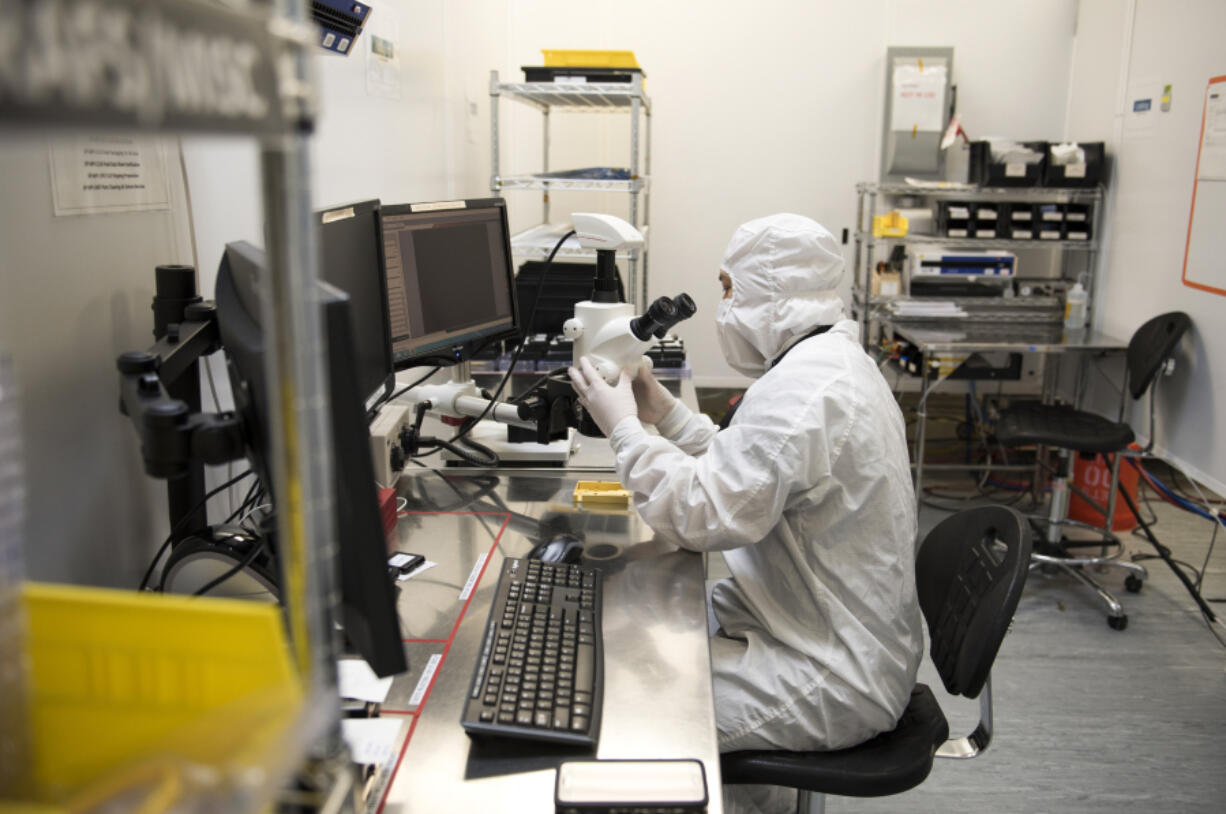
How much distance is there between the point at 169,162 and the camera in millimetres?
1208

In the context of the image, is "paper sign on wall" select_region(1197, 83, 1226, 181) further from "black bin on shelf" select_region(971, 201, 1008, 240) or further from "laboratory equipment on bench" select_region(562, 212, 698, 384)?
"laboratory equipment on bench" select_region(562, 212, 698, 384)

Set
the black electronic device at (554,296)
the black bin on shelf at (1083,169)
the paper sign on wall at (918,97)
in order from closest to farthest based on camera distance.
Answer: the black electronic device at (554,296)
the black bin on shelf at (1083,169)
the paper sign on wall at (918,97)

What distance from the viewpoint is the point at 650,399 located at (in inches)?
72.3

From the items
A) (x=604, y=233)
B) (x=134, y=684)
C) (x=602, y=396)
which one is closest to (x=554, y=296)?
(x=604, y=233)

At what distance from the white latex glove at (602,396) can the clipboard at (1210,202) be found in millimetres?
2345

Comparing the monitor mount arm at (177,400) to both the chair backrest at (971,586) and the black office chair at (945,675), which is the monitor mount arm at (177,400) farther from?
the chair backrest at (971,586)

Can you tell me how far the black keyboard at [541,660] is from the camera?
0.98 metres

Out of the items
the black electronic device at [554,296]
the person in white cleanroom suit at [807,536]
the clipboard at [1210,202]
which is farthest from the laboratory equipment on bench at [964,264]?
the person in white cleanroom suit at [807,536]

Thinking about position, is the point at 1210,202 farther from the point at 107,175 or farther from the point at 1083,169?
→ the point at 107,175

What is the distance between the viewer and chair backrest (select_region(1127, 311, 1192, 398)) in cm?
304

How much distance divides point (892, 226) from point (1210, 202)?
1205mm

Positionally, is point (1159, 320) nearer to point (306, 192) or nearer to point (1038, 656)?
point (1038, 656)

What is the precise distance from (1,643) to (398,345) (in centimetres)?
129

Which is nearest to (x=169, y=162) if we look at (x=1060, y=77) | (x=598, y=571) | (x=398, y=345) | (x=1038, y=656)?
(x=398, y=345)
